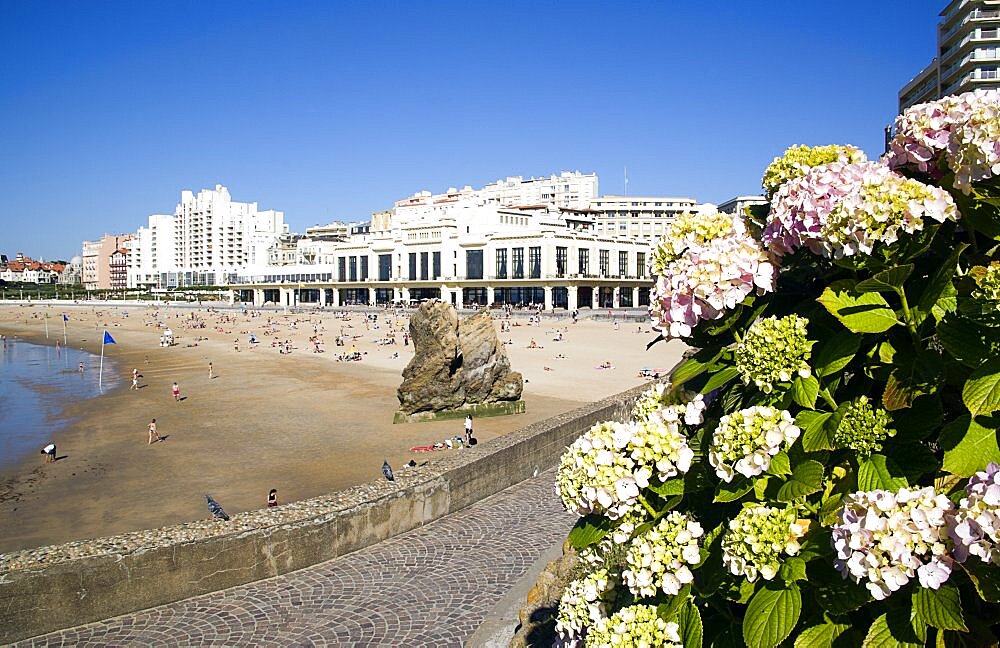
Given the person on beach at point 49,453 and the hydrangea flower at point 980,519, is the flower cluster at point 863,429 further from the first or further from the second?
the person on beach at point 49,453

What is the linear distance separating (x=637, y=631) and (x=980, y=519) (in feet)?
3.28

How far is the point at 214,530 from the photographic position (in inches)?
304

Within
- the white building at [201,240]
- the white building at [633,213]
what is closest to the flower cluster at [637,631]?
the white building at [633,213]

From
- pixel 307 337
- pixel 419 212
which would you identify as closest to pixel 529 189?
pixel 419 212

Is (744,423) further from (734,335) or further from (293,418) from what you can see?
(293,418)

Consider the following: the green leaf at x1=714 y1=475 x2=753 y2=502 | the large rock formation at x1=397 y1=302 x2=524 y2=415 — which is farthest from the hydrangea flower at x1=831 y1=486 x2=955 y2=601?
the large rock formation at x1=397 y1=302 x2=524 y2=415

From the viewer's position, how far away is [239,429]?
2159cm

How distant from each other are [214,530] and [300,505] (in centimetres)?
112

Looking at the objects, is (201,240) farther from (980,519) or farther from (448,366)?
(980,519)

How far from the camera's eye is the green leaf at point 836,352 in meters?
1.92

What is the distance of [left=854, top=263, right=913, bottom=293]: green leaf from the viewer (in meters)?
1.88

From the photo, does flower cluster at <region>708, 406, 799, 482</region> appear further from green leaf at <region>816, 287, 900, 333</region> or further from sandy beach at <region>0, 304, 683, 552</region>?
sandy beach at <region>0, 304, 683, 552</region>

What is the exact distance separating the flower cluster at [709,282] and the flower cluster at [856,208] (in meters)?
0.15

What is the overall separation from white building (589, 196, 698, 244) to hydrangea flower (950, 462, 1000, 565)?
129535mm
